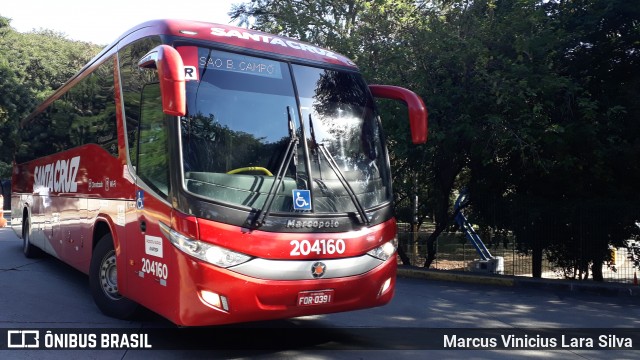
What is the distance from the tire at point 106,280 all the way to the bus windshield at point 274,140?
2.41 m

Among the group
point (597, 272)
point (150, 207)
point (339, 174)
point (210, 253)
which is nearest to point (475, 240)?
point (597, 272)

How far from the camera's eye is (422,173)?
14.1 m

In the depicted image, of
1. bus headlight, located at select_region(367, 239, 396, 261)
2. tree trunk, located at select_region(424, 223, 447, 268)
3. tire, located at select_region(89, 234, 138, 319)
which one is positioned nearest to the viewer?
bus headlight, located at select_region(367, 239, 396, 261)

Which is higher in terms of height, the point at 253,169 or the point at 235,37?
the point at 235,37

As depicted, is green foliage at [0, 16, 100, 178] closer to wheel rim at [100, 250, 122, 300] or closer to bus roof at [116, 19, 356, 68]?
wheel rim at [100, 250, 122, 300]

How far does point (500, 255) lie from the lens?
1448 centimetres

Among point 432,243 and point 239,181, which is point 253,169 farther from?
point 432,243

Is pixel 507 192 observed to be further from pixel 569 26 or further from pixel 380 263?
pixel 380 263

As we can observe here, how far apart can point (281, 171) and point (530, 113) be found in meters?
7.75

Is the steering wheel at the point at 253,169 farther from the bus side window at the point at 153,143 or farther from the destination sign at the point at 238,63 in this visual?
the destination sign at the point at 238,63

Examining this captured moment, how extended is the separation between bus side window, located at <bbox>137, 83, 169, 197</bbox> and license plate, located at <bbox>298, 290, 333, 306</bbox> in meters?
1.58

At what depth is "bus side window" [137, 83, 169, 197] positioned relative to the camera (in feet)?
17.2

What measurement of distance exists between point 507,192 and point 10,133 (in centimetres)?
3006

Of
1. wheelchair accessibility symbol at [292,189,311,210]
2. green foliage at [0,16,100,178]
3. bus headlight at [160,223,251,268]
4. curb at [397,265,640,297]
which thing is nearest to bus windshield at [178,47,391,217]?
wheelchair accessibility symbol at [292,189,311,210]
